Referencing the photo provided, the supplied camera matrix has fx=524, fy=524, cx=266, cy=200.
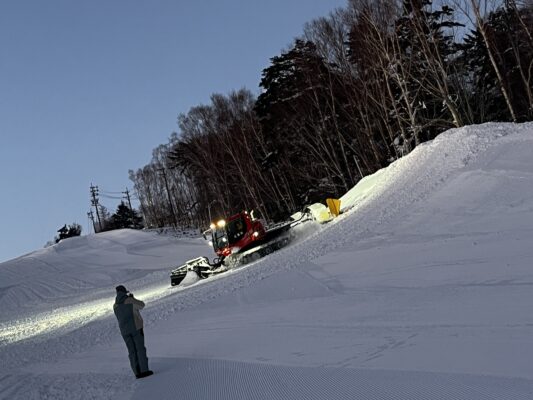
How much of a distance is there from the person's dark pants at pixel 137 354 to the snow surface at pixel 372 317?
23 cm

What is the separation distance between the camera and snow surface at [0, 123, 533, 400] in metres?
5.84

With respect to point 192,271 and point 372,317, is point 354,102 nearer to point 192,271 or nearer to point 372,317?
point 192,271

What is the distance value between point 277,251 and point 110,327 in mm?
7812

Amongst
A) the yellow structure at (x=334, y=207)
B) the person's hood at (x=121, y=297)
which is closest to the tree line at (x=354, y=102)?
the yellow structure at (x=334, y=207)

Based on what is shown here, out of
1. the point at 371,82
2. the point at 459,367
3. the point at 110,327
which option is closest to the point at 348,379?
the point at 459,367

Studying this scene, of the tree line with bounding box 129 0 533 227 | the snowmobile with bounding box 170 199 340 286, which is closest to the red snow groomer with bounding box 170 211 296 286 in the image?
the snowmobile with bounding box 170 199 340 286

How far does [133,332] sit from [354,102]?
2807cm

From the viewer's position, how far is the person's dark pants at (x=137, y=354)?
8641 mm

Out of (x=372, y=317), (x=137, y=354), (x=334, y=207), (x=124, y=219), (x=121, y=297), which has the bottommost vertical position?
(x=372, y=317)

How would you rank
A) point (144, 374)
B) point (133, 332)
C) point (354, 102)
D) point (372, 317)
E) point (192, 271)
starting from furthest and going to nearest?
point (354, 102)
point (192, 271)
point (133, 332)
point (144, 374)
point (372, 317)

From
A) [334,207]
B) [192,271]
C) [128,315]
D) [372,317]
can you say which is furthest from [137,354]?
[334,207]

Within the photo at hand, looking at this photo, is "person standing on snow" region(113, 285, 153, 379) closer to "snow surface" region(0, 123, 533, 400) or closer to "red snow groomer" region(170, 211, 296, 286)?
"snow surface" region(0, 123, 533, 400)

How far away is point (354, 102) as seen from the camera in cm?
3428

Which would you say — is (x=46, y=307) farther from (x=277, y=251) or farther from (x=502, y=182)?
(x=502, y=182)
